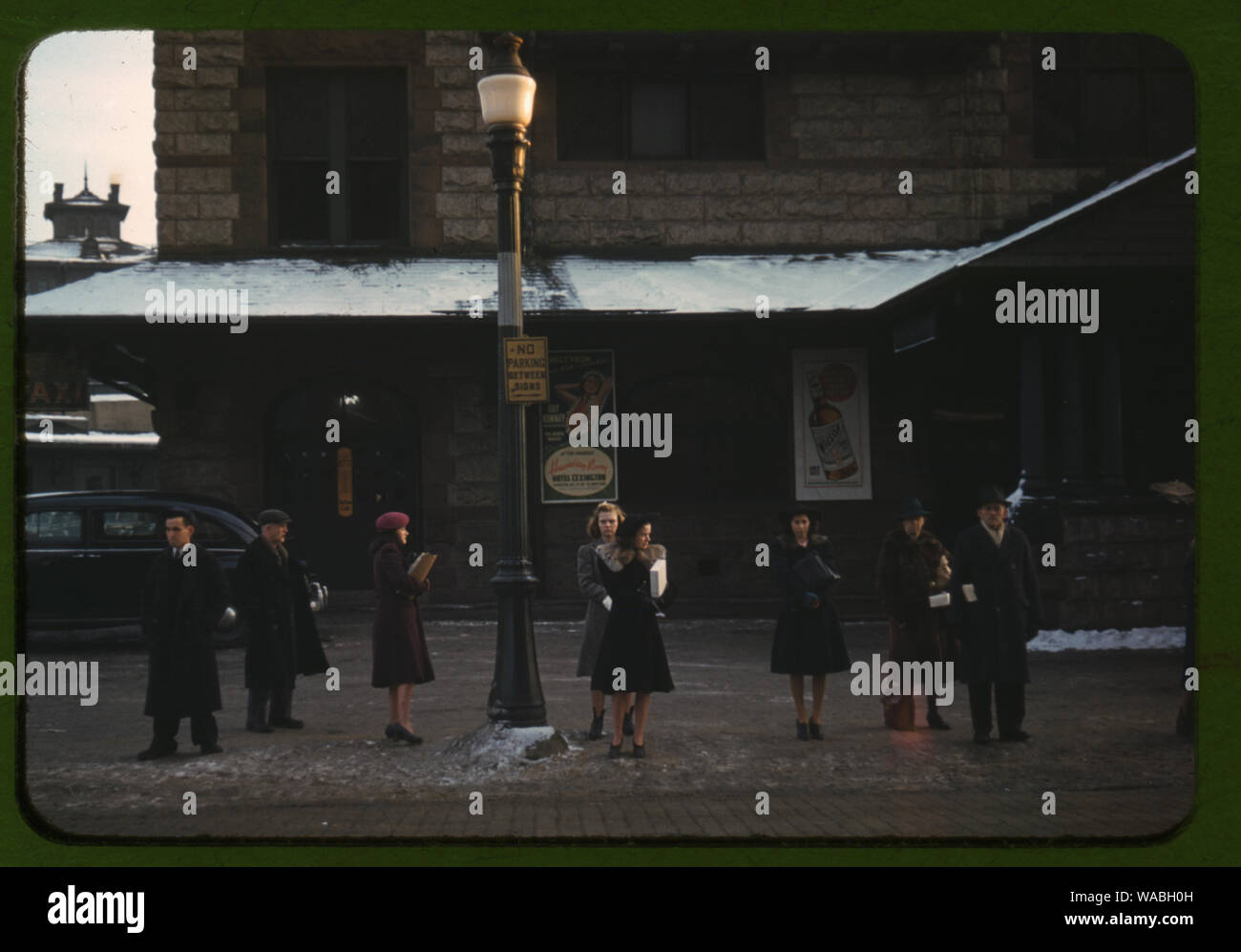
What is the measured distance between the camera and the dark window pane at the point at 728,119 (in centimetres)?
1160

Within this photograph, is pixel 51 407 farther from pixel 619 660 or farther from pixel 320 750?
pixel 619 660

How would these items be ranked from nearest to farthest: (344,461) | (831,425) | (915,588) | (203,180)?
(831,425) < (915,588) < (203,180) < (344,461)

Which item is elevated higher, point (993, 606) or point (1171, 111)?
point (1171, 111)

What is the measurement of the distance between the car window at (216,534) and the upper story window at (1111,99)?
22.4ft

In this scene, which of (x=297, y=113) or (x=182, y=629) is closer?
(x=182, y=629)

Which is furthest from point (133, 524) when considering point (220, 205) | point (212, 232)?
point (220, 205)

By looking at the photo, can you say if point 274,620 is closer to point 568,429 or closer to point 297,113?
point 568,429

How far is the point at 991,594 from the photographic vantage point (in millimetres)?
7664

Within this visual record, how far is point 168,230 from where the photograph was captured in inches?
303

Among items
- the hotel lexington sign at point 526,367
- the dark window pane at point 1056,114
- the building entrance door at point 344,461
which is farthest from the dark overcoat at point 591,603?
the dark window pane at point 1056,114

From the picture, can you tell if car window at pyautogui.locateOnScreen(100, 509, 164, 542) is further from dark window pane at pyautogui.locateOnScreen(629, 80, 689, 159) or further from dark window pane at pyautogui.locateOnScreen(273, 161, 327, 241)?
dark window pane at pyautogui.locateOnScreen(629, 80, 689, 159)

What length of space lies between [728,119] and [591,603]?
5.99 meters

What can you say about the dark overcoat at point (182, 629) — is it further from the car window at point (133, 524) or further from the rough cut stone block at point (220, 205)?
the rough cut stone block at point (220, 205)
